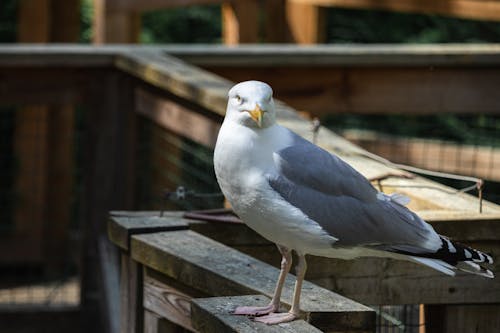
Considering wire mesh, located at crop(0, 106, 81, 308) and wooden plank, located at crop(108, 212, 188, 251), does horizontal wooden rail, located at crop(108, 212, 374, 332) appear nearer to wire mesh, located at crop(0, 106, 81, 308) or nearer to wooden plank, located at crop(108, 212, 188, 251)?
wooden plank, located at crop(108, 212, 188, 251)

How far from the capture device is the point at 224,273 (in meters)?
2.52

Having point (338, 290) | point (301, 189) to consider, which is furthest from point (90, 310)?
point (301, 189)

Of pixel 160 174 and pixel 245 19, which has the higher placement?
pixel 245 19

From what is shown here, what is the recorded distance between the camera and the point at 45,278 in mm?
6410

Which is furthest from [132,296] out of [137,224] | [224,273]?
[224,273]

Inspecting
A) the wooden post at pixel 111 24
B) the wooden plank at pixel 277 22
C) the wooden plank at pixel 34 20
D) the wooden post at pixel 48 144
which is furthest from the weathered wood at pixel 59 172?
Answer: the wooden plank at pixel 277 22

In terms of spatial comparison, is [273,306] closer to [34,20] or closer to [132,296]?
[132,296]

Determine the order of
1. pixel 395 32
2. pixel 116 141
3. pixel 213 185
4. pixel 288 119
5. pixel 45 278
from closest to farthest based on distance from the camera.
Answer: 1. pixel 288 119
2. pixel 116 141
3. pixel 213 185
4. pixel 45 278
5. pixel 395 32

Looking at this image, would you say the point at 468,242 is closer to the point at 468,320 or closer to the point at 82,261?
the point at 468,320

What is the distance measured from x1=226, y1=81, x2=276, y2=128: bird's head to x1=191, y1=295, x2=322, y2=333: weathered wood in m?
0.36

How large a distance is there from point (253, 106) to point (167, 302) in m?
0.72

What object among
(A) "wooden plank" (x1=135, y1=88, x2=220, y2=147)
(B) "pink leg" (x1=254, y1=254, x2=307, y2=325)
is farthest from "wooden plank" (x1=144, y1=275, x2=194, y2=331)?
(A) "wooden plank" (x1=135, y1=88, x2=220, y2=147)

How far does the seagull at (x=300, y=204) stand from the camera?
227cm

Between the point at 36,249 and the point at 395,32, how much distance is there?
4359 millimetres
